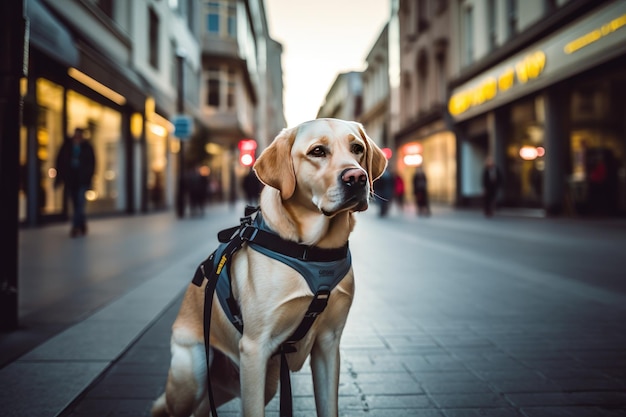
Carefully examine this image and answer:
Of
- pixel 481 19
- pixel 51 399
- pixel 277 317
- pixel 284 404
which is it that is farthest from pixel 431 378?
pixel 481 19

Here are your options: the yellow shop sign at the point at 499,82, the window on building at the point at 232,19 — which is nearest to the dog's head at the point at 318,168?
the yellow shop sign at the point at 499,82

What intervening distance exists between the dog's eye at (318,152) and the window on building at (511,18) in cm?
2001

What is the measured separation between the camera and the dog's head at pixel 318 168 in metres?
1.99

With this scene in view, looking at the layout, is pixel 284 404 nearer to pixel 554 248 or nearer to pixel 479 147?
pixel 554 248

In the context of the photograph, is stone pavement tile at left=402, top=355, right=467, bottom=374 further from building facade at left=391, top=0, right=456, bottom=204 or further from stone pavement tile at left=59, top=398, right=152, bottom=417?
building facade at left=391, top=0, right=456, bottom=204

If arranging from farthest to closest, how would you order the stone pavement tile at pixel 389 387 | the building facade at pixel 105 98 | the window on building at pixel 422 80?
the window on building at pixel 422 80
the building facade at pixel 105 98
the stone pavement tile at pixel 389 387

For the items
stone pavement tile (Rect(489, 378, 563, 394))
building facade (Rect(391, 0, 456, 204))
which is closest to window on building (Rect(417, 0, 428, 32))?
building facade (Rect(391, 0, 456, 204))

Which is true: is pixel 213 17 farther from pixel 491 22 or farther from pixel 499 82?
pixel 499 82

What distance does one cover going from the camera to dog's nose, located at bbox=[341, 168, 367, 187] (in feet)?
6.43

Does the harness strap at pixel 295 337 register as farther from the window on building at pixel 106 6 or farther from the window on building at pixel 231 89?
the window on building at pixel 231 89

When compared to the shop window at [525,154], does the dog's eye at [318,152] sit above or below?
below

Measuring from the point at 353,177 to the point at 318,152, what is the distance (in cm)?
20

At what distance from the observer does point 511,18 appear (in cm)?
2012

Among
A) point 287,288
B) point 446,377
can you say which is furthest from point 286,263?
point 446,377
